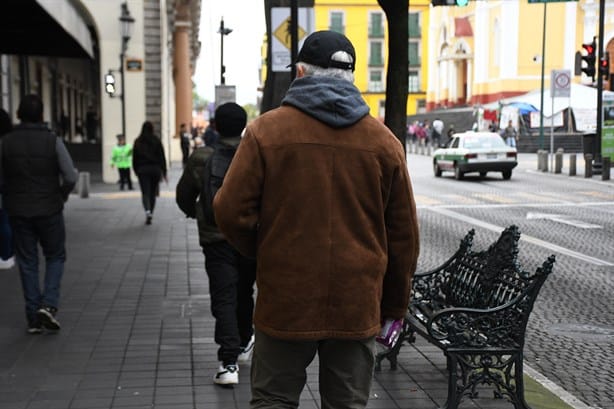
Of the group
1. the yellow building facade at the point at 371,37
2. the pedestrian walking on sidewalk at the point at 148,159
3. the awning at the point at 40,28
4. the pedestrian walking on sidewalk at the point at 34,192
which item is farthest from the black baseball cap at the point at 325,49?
the yellow building facade at the point at 371,37

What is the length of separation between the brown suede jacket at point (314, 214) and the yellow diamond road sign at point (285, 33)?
23.0 ft

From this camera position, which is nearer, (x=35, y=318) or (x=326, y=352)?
(x=326, y=352)

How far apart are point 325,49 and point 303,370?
4.00 feet

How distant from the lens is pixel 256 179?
322 centimetres

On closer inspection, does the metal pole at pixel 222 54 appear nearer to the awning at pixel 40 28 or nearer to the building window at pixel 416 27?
the awning at pixel 40 28

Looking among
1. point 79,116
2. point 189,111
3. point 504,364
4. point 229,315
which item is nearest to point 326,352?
point 504,364

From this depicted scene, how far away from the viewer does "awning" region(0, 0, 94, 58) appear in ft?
40.6

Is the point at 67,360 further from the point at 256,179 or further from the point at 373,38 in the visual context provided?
the point at 373,38

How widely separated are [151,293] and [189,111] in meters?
36.0

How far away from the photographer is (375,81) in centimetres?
8438

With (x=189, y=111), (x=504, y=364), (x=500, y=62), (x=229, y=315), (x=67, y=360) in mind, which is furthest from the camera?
(x=500, y=62)

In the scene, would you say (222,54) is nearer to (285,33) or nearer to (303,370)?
(285,33)

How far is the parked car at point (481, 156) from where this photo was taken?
2711cm

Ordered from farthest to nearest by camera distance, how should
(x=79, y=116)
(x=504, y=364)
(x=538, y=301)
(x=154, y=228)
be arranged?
(x=79, y=116)
(x=154, y=228)
(x=538, y=301)
(x=504, y=364)
